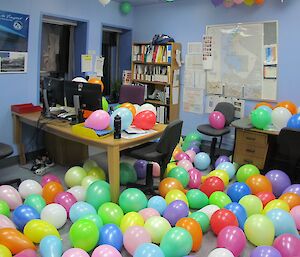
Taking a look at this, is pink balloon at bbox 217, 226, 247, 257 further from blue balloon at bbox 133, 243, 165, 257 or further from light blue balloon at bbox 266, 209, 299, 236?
blue balloon at bbox 133, 243, 165, 257

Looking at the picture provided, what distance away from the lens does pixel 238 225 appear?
2527 mm

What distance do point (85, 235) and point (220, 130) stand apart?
2.76 metres

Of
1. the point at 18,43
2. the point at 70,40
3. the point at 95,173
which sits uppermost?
the point at 70,40

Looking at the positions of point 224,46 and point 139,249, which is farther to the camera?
point 224,46

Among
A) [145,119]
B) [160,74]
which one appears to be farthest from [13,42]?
[160,74]

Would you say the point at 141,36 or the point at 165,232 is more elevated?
the point at 141,36

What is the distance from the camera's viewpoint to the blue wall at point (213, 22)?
4203mm

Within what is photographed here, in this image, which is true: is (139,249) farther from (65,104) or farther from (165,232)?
(65,104)

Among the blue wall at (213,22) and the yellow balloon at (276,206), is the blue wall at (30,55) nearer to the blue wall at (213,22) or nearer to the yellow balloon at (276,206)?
the blue wall at (213,22)

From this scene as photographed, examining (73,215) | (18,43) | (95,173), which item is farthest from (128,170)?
(18,43)

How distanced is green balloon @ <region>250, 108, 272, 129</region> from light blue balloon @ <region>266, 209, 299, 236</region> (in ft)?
4.82

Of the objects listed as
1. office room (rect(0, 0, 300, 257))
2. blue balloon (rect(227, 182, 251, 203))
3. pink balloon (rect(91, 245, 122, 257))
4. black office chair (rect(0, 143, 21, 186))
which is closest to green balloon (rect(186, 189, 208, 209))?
office room (rect(0, 0, 300, 257))

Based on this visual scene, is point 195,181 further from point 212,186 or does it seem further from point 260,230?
point 260,230

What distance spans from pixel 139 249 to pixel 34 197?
1250 millimetres
